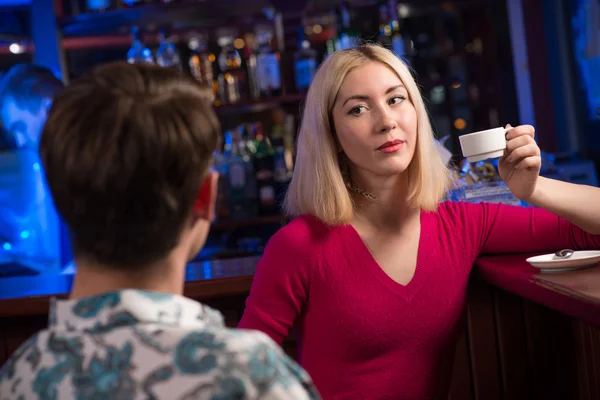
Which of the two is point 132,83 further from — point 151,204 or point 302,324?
point 302,324

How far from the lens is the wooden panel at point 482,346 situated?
6.46ft

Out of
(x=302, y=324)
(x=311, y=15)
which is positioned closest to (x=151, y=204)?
(x=302, y=324)

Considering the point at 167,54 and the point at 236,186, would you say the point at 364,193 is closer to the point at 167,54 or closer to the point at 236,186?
the point at 236,186

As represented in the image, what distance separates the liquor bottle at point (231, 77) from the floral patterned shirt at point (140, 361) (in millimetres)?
3564

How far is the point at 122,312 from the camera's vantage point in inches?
28.5

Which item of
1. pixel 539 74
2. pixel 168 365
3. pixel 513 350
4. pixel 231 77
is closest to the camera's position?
pixel 168 365

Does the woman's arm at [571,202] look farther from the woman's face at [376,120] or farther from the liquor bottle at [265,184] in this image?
the liquor bottle at [265,184]

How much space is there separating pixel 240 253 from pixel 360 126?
8.46 feet

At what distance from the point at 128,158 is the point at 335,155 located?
1.10m

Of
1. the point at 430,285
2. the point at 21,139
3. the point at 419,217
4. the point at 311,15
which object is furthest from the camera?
the point at 311,15

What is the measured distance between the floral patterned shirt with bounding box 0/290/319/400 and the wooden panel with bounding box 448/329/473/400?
53.0 inches

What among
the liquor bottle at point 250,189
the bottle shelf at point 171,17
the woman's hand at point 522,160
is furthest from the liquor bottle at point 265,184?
the woman's hand at point 522,160

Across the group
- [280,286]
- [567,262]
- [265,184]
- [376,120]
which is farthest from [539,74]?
[280,286]

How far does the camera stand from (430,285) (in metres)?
1.68
